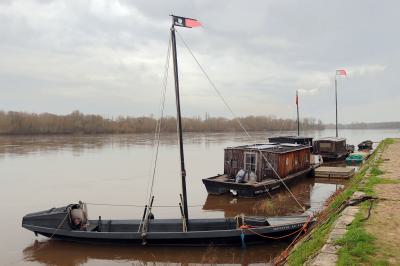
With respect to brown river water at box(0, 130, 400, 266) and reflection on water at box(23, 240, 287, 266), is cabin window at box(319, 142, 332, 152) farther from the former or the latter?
reflection on water at box(23, 240, 287, 266)

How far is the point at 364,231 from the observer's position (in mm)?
8281

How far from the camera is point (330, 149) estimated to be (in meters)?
37.8

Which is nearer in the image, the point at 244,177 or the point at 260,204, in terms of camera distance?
the point at 260,204

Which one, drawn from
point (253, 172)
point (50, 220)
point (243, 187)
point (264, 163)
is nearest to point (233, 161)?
point (253, 172)

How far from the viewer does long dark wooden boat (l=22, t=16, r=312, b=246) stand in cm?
1219

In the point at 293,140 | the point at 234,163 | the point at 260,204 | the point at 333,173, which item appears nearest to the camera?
the point at 260,204

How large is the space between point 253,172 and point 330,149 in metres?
18.9

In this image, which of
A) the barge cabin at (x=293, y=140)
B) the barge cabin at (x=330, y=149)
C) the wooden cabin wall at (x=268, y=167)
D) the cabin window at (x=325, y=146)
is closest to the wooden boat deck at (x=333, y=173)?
the wooden cabin wall at (x=268, y=167)

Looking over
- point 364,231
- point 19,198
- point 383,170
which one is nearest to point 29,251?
point 19,198

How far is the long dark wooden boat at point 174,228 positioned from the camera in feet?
40.0

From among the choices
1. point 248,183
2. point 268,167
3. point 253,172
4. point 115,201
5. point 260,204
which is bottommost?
point 115,201

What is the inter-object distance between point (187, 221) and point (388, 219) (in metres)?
6.70

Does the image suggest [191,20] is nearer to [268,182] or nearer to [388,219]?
[388,219]

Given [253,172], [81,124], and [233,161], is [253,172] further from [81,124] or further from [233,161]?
[81,124]
